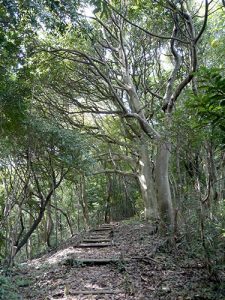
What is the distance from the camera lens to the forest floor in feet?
13.7

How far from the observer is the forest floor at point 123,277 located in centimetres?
417

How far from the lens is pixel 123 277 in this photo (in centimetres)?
486

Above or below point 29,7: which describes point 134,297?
below

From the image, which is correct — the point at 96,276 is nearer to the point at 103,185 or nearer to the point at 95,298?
the point at 95,298

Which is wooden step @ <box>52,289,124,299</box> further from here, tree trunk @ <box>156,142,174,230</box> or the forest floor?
tree trunk @ <box>156,142,174,230</box>

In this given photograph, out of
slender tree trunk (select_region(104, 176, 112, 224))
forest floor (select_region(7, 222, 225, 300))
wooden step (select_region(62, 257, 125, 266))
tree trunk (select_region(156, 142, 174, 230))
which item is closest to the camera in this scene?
forest floor (select_region(7, 222, 225, 300))

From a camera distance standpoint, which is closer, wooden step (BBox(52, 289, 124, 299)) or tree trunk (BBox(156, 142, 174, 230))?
wooden step (BBox(52, 289, 124, 299))

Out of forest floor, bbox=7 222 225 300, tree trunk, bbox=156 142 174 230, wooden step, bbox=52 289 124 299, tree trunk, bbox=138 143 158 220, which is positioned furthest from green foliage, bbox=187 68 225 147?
tree trunk, bbox=138 143 158 220

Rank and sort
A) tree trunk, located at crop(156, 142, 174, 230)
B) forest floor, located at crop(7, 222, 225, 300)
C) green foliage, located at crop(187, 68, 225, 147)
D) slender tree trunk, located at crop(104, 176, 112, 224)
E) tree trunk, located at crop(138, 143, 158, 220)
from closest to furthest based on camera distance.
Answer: green foliage, located at crop(187, 68, 225, 147) < forest floor, located at crop(7, 222, 225, 300) < tree trunk, located at crop(156, 142, 174, 230) < tree trunk, located at crop(138, 143, 158, 220) < slender tree trunk, located at crop(104, 176, 112, 224)

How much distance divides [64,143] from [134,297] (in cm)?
378

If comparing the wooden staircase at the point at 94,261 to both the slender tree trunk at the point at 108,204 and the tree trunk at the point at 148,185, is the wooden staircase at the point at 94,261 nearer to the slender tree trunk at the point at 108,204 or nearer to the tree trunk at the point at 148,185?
the tree trunk at the point at 148,185

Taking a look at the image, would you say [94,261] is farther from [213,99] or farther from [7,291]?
[213,99]

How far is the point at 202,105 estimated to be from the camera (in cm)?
250

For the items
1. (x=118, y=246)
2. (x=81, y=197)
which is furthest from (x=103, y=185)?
(x=118, y=246)
